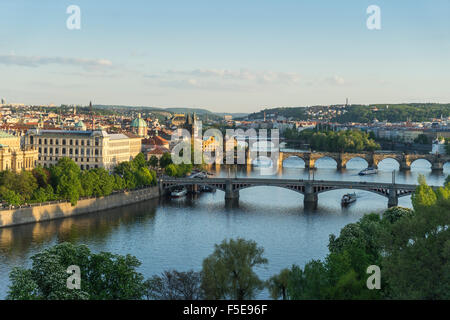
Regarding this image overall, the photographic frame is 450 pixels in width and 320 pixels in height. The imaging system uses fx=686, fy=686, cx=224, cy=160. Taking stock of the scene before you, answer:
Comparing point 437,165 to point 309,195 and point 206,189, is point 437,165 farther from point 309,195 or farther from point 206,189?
point 309,195

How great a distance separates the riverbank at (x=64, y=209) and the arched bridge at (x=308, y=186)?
334 centimetres

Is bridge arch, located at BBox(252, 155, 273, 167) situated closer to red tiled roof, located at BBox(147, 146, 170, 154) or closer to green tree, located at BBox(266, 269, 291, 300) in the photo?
red tiled roof, located at BBox(147, 146, 170, 154)

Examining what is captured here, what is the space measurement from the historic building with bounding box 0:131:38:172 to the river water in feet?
23.5

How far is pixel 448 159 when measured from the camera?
6388cm

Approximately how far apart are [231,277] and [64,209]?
1754 centimetres

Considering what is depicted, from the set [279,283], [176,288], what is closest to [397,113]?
[279,283]

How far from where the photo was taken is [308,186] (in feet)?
122

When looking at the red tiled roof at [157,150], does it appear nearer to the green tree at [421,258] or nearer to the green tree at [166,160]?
the green tree at [166,160]

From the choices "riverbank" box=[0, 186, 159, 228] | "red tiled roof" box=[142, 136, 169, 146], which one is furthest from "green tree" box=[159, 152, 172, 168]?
"red tiled roof" box=[142, 136, 169, 146]

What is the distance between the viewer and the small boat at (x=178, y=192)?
39.1 m

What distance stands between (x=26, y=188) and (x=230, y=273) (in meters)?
17.8

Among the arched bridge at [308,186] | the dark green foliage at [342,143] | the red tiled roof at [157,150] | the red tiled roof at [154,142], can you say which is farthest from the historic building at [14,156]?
the dark green foliage at [342,143]
